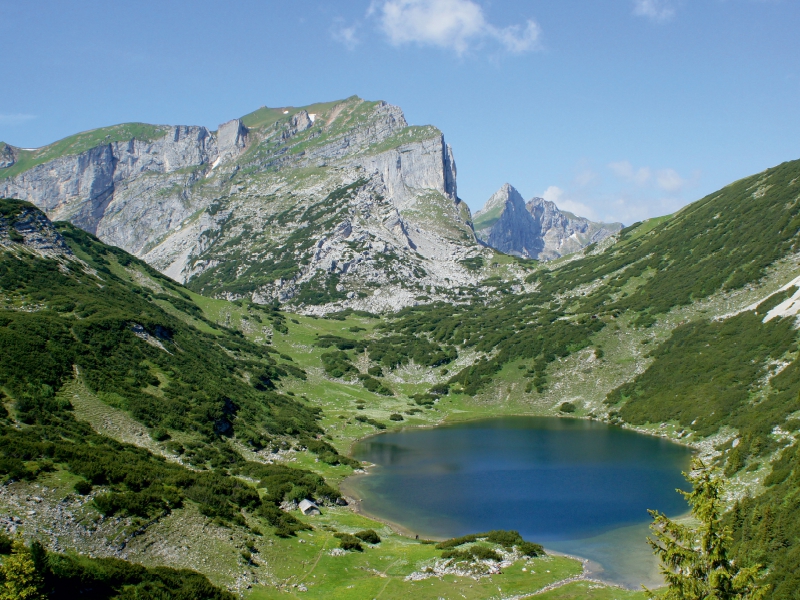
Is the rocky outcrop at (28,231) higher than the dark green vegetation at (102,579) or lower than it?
higher

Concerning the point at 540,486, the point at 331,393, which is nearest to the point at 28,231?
the point at 331,393

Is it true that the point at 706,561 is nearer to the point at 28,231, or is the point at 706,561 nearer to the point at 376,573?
the point at 376,573

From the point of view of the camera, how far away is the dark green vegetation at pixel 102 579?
749 inches

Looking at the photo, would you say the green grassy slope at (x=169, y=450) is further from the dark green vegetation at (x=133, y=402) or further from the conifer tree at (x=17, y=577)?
the conifer tree at (x=17, y=577)

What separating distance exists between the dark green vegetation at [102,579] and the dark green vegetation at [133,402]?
5.43 m

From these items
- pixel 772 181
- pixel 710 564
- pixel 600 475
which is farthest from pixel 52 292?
pixel 772 181

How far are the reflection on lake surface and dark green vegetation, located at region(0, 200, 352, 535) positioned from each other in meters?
8.85

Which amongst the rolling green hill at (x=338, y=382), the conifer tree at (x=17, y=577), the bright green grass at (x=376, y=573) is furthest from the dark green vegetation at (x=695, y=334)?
the conifer tree at (x=17, y=577)

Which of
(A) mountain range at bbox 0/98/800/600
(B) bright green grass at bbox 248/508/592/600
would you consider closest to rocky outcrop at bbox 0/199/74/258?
(A) mountain range at bbox 0/98/800/600

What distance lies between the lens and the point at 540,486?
Result: 5738 cm

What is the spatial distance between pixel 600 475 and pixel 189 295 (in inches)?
4071

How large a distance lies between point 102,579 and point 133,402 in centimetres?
3311

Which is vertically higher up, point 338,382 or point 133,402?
point 338,382

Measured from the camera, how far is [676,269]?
121062 mm
